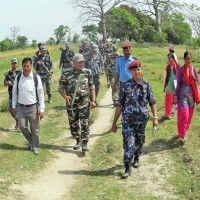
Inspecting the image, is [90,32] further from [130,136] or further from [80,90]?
[130,136]

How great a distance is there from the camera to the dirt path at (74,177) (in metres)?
5.99

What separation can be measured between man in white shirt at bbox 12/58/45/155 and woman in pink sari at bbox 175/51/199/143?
108 inches

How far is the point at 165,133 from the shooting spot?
28.3 ft

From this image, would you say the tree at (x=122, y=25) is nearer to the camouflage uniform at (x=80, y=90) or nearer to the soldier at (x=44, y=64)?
the soldier at (x=44, y=64)

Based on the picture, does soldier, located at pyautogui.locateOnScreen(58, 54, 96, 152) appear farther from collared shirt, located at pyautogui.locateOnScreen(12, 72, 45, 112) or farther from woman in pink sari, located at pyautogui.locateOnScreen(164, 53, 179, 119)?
woman in pink sari, located at pyautogui.locateOnScreen(164, 53, 179, 119)

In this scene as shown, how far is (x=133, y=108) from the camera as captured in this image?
20.3 feet

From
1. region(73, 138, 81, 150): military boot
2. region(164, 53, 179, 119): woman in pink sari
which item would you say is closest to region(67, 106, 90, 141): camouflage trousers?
region(73, 138, 81, 150): military boot

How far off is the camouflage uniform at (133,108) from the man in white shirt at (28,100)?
1.91 meters

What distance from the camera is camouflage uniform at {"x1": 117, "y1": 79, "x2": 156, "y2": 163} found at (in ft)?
20.2

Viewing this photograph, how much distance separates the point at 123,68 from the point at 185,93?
1.55m

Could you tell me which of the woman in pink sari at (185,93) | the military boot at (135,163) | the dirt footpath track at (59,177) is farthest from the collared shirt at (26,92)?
the woman in pink sari at (185,93)

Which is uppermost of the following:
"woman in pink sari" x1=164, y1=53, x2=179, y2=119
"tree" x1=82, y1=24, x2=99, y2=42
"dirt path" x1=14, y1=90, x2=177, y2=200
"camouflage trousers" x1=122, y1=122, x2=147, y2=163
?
"tree" x1=82, y1=24, x2=99, y2=42

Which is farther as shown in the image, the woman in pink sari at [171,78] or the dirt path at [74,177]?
the woman in pink sari at [171,78]

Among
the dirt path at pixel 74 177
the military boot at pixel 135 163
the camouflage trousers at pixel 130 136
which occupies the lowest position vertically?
the dirt path at pixel 74 177
